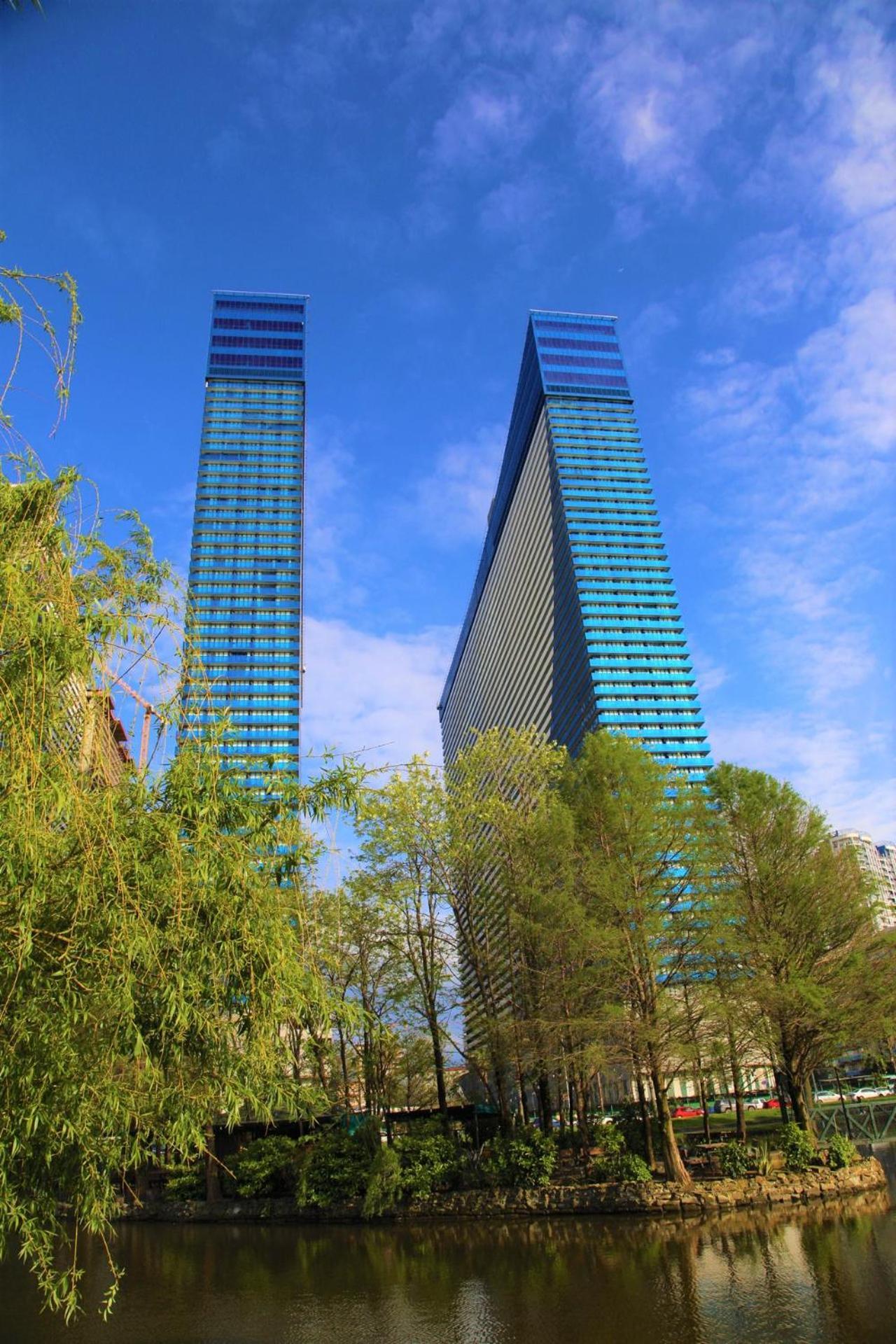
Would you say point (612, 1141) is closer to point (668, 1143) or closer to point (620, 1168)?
point (620, 1168)

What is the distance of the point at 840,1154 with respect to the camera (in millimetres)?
26141

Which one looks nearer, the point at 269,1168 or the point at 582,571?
the point at 269,1168

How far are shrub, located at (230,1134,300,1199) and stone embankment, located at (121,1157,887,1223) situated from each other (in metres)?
4.47

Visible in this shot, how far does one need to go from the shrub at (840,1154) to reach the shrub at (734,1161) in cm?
254

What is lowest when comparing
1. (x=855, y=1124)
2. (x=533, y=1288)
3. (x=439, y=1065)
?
(x=533, y=1288)

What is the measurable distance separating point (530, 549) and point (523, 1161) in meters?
145

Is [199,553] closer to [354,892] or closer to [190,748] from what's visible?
[354,892]

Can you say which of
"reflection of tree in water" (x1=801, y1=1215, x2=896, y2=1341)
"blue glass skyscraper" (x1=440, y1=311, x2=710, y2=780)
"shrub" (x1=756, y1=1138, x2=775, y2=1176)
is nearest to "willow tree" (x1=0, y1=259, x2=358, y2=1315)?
"reflection of tree in water" (x1=801, y1=1215, x2=896, y2=1341)

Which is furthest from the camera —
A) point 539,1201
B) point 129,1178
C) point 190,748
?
point 129,1178

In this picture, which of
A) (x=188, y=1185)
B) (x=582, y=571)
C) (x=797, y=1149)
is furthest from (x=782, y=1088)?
(x=582, y=571)

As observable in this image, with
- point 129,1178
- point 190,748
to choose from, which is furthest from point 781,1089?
point 190,748

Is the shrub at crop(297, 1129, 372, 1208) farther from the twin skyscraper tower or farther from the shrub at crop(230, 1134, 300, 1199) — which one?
the twin skyscraper tower

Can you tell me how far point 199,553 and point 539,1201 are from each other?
156414 millimetres

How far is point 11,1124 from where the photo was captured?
321 inches
